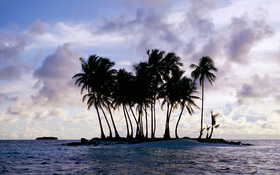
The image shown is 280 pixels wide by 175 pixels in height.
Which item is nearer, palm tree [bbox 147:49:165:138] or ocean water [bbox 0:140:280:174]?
ocean water [bbox 0:140:280:174]

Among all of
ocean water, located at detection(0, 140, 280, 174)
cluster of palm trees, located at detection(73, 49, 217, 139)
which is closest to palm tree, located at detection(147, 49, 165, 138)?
cluster of palm trees, located at detection(73, 49, 217, 139)

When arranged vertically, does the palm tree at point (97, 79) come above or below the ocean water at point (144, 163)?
above

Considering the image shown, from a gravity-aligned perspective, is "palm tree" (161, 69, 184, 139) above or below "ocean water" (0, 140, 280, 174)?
above

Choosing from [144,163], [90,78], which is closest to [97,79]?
[90,78]

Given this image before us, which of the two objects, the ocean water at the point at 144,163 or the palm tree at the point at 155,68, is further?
the palm tree at the point at 155,68

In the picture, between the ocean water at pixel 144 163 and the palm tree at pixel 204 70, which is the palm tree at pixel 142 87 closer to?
the palm tree at pixel 204 70

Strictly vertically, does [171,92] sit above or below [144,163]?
above

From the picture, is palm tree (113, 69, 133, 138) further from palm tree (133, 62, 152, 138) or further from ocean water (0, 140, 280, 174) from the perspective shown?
ocean water (0, 140, 280, 174)

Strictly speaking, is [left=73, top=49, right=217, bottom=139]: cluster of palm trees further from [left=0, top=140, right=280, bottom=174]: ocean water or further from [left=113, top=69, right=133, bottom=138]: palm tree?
[left=0, top=140, right=280, bottom=174]: ocean water

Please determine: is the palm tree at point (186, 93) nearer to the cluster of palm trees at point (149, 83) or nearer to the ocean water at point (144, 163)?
the cluster of palm trees at point (149, 83)

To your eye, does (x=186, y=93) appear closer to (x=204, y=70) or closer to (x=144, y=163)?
(x=204, y=70)

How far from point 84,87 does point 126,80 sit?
8.38 meters

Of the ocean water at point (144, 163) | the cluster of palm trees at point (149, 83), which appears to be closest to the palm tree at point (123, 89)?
the cluster of palm trees at point (149, 83)

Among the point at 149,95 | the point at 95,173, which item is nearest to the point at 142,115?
the point at 149,95
